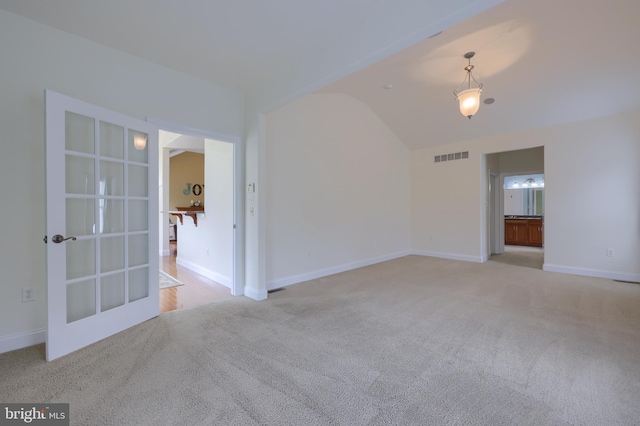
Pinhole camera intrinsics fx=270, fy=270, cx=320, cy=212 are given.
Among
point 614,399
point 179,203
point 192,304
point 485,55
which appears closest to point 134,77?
point 192,304

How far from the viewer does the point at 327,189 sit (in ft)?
15.7

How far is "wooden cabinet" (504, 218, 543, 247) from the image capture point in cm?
806

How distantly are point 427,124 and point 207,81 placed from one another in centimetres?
449

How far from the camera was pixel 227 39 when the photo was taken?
2549 millimetres

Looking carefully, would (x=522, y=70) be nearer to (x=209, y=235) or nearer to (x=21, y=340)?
(x=209, y=235)

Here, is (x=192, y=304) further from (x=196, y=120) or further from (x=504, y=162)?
(x=504, y=162)

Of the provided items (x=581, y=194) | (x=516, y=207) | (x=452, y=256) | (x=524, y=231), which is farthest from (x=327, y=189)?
(x=516, y=207)

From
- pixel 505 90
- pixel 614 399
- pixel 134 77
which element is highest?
pixel 505 90

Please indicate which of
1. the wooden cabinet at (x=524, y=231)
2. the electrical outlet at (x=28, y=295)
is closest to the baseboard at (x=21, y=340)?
the electrical outlet at (x=28, y=295)

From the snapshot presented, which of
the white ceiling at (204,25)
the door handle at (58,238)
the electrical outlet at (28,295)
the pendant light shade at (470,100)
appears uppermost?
the white ceiling at (204,25)

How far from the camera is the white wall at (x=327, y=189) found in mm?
4102

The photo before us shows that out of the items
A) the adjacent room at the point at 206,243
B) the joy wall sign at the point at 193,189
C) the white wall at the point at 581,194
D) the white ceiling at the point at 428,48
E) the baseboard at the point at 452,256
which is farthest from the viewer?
the joy wall sign at the point at 193,189

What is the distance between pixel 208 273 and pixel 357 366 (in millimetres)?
3458

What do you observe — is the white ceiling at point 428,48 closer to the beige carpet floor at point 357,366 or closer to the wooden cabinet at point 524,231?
the beige carpet floor at point 357,366
